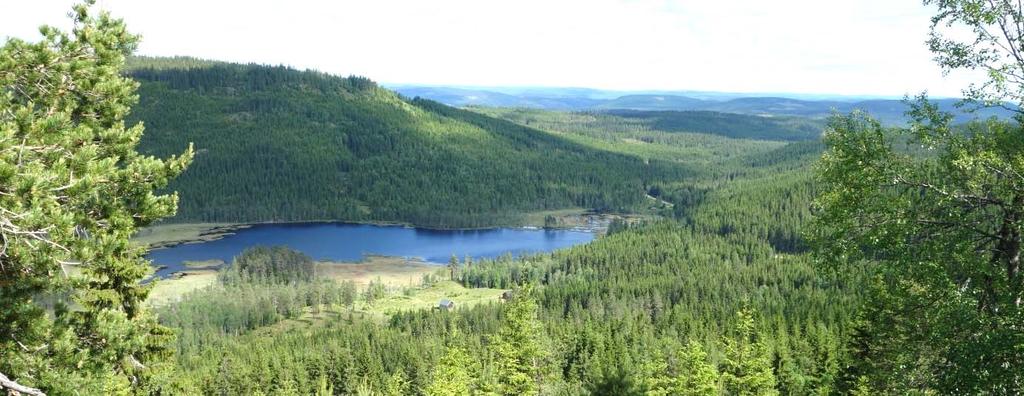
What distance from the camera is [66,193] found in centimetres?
1619

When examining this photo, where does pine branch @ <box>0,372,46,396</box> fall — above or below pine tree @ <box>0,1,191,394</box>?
below

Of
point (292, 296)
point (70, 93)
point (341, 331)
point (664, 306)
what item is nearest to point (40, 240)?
point (70, 93)

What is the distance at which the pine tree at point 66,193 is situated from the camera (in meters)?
15.3

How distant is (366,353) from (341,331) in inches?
1182

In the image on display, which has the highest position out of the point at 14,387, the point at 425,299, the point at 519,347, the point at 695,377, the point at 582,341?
the point at 14,387

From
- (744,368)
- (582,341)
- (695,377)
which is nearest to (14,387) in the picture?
(695,377)

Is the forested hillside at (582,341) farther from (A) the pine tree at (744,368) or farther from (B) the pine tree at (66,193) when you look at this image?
(B) the pine tree at (66,193)

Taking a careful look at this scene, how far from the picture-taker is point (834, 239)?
21.1 meters

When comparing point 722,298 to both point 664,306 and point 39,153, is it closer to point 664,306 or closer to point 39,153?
point 664,306

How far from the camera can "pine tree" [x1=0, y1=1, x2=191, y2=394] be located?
50.2 ft

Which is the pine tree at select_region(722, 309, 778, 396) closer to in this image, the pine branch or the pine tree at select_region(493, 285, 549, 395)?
A: the pine tree at select_region(493, 285, 549, 395)

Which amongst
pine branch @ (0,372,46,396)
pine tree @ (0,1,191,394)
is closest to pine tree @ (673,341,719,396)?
pine tree @ (0,1,191,394)

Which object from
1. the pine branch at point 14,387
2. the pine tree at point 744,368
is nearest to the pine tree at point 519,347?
the pine tree at point 744,368

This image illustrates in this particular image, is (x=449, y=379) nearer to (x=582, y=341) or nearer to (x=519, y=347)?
(x=519, y=347)
